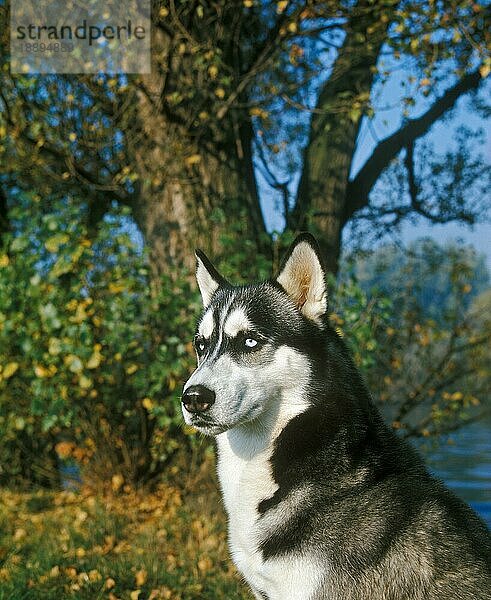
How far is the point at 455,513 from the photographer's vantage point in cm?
339

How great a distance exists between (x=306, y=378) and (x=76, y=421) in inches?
204

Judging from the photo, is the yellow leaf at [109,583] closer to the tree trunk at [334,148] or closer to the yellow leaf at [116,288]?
the yellow leaf at [116,288]

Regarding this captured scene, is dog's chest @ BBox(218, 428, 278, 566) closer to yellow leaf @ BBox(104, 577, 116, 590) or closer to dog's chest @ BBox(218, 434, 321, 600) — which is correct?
dog's chest @ BBox(218, 434, 321, 600)

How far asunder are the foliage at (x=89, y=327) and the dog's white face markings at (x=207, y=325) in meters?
3.07

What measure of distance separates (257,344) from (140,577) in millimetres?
3075

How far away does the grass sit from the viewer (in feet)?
18.6

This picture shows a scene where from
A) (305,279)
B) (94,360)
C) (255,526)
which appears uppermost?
(305,279)

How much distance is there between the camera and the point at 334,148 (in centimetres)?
940

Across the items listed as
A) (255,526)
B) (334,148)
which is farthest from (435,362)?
(255,526)

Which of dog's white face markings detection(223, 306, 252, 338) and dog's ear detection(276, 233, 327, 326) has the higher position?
dog's ear detection(276, 233, 327, 326)

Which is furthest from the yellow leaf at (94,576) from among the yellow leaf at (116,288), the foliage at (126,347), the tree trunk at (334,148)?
the tree trunk at (334,148)

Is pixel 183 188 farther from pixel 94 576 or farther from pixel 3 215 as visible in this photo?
pixel 94 576

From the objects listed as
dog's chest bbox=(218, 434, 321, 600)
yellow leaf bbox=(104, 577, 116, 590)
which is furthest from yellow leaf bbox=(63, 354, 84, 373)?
dog's chest bbox=(218, 434, 321, 600)

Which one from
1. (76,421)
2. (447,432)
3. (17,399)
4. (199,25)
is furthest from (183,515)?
(199,25)
